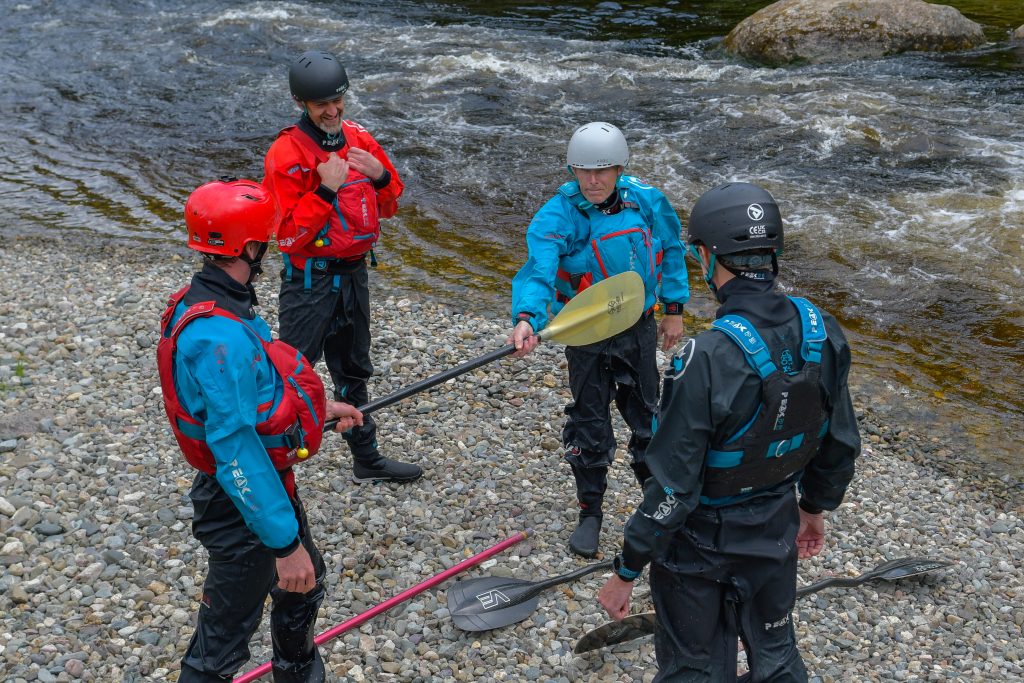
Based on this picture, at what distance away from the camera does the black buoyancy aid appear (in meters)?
2.92

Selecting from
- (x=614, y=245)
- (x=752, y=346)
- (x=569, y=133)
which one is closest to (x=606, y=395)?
(x=614, y=245)

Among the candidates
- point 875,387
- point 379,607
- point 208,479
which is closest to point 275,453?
point 208,479

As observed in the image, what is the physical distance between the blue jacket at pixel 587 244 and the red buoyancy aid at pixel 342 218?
0.93 metres

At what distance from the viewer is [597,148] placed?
439cm

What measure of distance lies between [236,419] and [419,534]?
7.83 ft

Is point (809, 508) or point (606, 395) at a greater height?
point (809, 508)

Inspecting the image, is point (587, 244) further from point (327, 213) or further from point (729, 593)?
point (729, 593)

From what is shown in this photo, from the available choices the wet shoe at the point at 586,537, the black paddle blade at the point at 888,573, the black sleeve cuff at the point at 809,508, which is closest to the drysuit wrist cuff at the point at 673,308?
the wet shoe at the point at 586,537

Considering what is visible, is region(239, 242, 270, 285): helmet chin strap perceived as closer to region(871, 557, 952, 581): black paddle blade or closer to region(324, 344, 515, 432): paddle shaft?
region(324, 344, 515, 432): paddle shaft

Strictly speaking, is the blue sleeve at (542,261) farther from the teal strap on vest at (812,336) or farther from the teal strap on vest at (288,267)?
the teal strap on vest at (812,336)

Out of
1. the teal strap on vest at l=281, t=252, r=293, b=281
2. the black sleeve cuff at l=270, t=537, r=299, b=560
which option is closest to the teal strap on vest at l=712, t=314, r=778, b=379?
the black sleeve cuff at l=270, t=537, r=299, b=560

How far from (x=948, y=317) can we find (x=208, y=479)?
7408mm

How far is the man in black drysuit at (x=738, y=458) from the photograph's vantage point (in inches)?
115

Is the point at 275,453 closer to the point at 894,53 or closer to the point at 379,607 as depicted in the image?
the point at 379,607
